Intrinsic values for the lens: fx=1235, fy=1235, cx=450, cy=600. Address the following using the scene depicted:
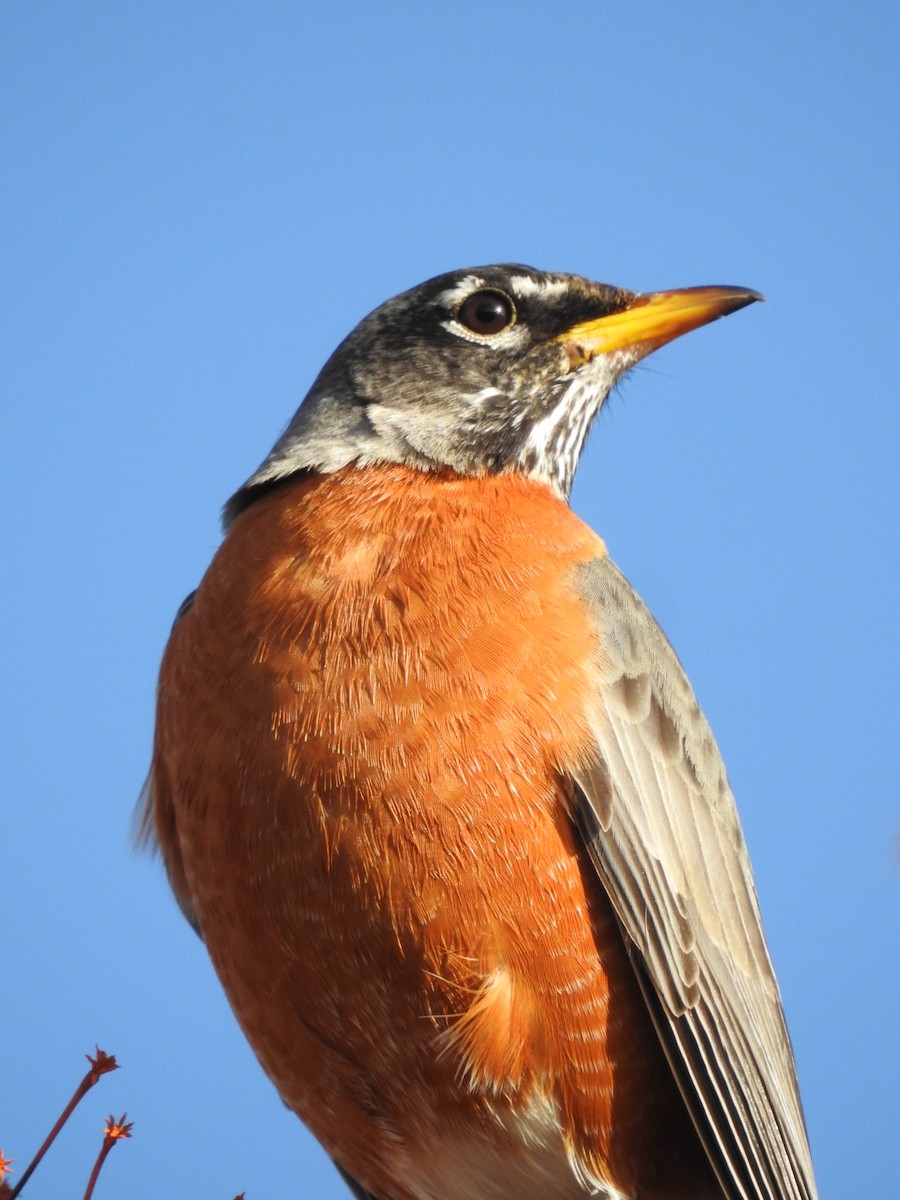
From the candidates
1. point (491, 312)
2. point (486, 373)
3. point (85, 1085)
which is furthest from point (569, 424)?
point (85, 1085)

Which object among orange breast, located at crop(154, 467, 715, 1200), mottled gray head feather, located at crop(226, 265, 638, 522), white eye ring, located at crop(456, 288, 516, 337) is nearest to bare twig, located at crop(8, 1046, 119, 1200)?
orange breast, located at crop(154, 467, 715, 1200)

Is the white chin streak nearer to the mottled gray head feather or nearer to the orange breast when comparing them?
the mottled gray head feather

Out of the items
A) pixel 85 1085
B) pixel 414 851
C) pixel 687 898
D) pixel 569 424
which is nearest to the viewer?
pixel 85 1085

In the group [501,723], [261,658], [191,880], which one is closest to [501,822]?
[501,723]

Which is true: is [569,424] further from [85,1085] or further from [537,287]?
[85,1085]

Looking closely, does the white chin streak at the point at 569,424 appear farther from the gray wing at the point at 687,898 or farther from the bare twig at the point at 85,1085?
the bare twig at the point at 85,1085

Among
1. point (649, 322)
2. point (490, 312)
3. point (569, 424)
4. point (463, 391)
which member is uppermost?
point (649, 322)
